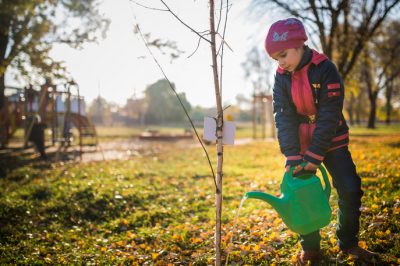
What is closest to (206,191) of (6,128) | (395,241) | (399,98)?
(395,241)

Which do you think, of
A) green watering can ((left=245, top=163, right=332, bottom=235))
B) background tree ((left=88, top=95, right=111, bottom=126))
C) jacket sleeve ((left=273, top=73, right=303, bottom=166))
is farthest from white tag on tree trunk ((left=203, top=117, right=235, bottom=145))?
background tree ((left=88, top=95, right=111, bottom=126))

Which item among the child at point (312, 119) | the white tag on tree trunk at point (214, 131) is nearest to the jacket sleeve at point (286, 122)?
the child at point (312, 119)

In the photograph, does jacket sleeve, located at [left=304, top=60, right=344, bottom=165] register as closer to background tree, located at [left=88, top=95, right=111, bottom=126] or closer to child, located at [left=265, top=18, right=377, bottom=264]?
child, located at [left=265, top=18, right=377, bottom=264]

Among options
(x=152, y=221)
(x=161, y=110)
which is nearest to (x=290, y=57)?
(x=152, y=221)

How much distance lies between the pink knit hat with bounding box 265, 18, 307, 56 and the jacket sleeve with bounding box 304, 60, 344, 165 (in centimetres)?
28

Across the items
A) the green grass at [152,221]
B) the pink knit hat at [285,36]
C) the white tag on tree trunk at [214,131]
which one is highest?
the pink knit hat at [285,36]

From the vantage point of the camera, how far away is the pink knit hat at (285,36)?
2318 millimetres

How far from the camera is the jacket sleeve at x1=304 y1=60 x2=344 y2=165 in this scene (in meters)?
2.28

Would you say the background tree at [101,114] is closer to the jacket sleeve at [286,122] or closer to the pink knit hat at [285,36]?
the jacket sleeve at [286,122]

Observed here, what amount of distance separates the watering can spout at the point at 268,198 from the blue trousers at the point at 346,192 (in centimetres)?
57

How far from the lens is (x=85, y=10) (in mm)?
14852

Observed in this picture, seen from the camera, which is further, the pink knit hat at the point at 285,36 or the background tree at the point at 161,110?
the background tree at the point at 161,110

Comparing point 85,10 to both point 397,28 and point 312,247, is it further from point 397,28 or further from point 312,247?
point 397,28

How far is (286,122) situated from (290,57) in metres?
0.49
